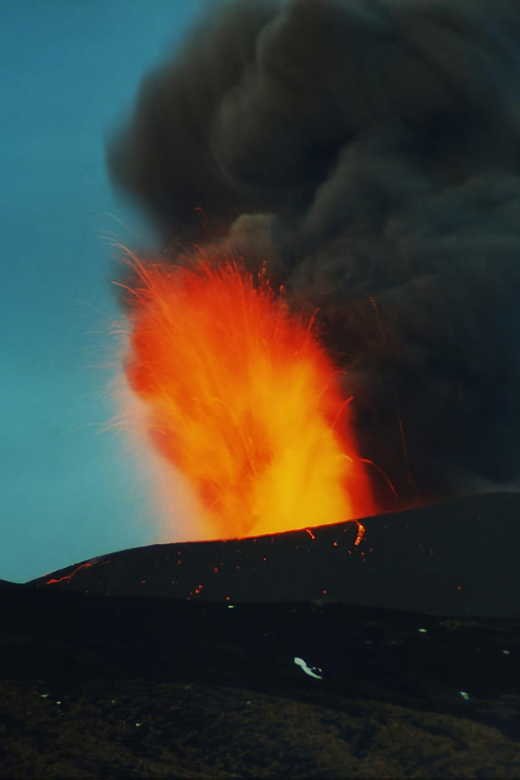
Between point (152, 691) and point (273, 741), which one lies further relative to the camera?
point (152, 691)

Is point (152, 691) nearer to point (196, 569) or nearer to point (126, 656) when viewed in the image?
point (126, 656)

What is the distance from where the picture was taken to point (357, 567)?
13.2 meters

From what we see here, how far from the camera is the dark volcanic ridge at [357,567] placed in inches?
492

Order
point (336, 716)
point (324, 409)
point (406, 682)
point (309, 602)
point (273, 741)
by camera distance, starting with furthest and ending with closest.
A: point (324, 409) → point (309, 602) → point (406, 682) → point (336, 716) → point (273, 741)

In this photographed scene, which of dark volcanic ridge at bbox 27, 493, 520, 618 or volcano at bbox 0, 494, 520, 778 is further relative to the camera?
dark volcanic ridge at bbox 27, 493, 520, 618

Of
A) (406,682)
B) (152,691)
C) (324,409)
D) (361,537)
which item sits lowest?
(152,691)

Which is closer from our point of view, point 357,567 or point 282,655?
point 282,655

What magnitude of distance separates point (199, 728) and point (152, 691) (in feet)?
3.75

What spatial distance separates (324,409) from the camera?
23.0m

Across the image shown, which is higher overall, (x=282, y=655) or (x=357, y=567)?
(x=357, y=567)

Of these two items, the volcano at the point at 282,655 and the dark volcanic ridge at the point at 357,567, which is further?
the dark volcanic ridge at the point at 357,567

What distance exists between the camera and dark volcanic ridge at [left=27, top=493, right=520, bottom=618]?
12.5 metres

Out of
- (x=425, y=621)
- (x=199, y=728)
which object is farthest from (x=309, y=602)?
(x=199, y=728)

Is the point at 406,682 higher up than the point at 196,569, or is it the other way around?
the point at 196,569
